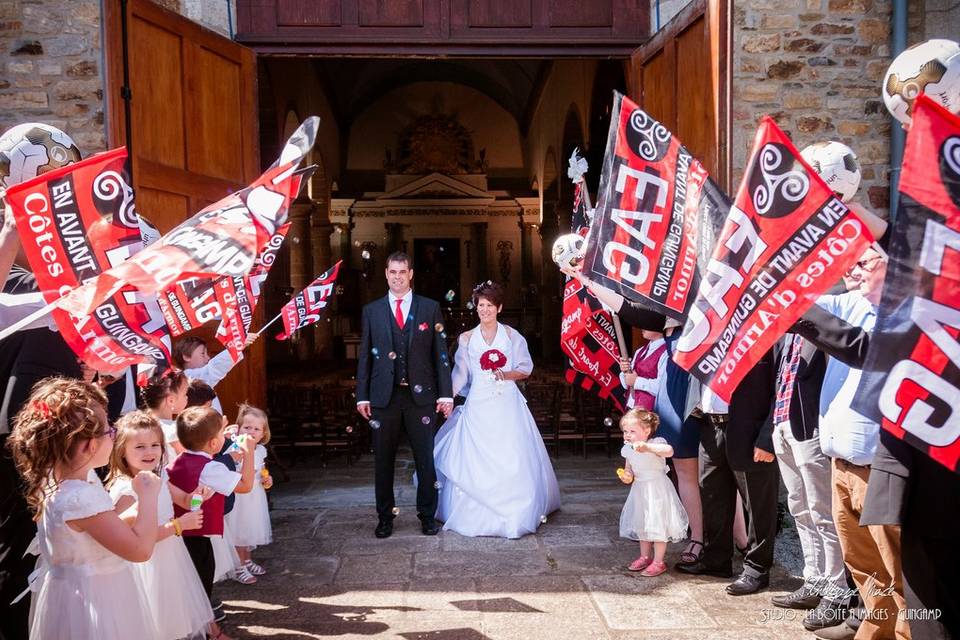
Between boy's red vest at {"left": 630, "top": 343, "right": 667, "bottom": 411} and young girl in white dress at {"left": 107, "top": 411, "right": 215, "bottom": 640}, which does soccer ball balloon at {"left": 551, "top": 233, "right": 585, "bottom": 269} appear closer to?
boy's red vest at {"left": 630, "top": 343, "right": 667, "bottom": 411}

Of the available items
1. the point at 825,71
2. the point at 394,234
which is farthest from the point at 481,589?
the point at 394,234

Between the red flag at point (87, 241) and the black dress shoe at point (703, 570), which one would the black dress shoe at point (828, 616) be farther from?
the red flag at point (87, 241)

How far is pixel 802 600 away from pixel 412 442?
285 centimetres

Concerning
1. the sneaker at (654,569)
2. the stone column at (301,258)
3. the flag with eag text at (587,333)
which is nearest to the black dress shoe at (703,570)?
the sneaker at (654,569)

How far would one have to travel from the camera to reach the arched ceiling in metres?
21.9

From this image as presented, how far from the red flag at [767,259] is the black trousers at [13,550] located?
268 cm

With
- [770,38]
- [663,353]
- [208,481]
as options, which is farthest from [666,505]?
[770,38]

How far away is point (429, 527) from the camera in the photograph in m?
5.65

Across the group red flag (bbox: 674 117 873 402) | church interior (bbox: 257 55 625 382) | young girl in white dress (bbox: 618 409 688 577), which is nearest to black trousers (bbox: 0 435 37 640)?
red flag (bbox: 674 117 873 402)

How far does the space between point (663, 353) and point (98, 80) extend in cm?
454

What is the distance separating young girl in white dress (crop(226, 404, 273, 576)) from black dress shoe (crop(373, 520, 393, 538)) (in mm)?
825

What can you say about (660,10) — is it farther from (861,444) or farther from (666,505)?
(861,444)

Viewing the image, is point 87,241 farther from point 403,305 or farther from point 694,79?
point 694,79

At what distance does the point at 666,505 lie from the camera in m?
4.63
